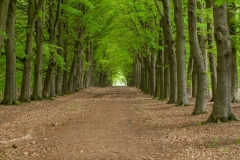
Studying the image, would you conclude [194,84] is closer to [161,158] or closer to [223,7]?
[223,7]

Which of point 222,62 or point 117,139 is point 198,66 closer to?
point 222,62

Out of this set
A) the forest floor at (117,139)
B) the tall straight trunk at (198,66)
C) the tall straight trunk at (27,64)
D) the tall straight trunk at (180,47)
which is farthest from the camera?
the tall straight trunk at (27,64)

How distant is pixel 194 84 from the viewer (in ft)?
→ 91.4

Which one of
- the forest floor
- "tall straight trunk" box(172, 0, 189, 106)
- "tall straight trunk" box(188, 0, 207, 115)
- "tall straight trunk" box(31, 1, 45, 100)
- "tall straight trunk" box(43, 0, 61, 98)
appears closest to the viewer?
the forest floor

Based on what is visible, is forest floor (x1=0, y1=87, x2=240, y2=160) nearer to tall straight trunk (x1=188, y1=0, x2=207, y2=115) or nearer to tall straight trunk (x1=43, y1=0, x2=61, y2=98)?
tall straight trunk (x1=188, y1=0, x2=207, y2=115)

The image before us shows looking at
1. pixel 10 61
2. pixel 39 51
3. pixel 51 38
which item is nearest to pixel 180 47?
pixel 10 61

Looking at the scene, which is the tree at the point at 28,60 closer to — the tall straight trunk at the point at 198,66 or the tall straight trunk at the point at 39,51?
the tall straight trunk at the point at 39,51

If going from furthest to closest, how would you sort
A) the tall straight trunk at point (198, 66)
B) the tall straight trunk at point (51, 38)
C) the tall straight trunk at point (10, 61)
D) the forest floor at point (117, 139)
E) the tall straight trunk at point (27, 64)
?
the tall straight trunk at point (51, 38) < the tall straight trunk at point (27, 64) < the tall straight trunk at point (10, 61) < the tall straight trunk at point (198, 66) < the forest floor at point (117, 139)

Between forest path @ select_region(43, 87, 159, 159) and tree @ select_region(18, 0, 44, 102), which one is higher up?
tree @ select_region(18, 0, 44, 102)

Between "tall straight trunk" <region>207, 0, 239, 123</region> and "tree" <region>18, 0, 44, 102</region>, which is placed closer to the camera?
"tall straight trunk" <region>207, 0, 239, 123</region>

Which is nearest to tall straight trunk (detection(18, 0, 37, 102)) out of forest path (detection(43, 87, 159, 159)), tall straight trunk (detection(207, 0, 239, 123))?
forest path (detection(43, 87, 159, 159))

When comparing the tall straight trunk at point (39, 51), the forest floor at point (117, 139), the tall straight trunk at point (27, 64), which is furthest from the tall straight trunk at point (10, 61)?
the forest floor at point (117, 139)

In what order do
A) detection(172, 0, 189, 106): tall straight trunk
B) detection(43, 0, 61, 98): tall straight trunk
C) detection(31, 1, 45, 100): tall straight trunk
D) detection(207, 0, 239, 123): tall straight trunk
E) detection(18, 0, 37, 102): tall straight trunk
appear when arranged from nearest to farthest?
detection(207, 0, 239, 123): tall straight trunk → detection(172, 0, 189, 106): tall straight trunk → detection(18, 0, 37, 102): tall straight trunk → detection(31, 1, 45, 100): tall straight trunk → detection(43, 0, 61, 98): tall straight trunk

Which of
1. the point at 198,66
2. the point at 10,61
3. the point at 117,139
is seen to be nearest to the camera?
the point at 117,139
